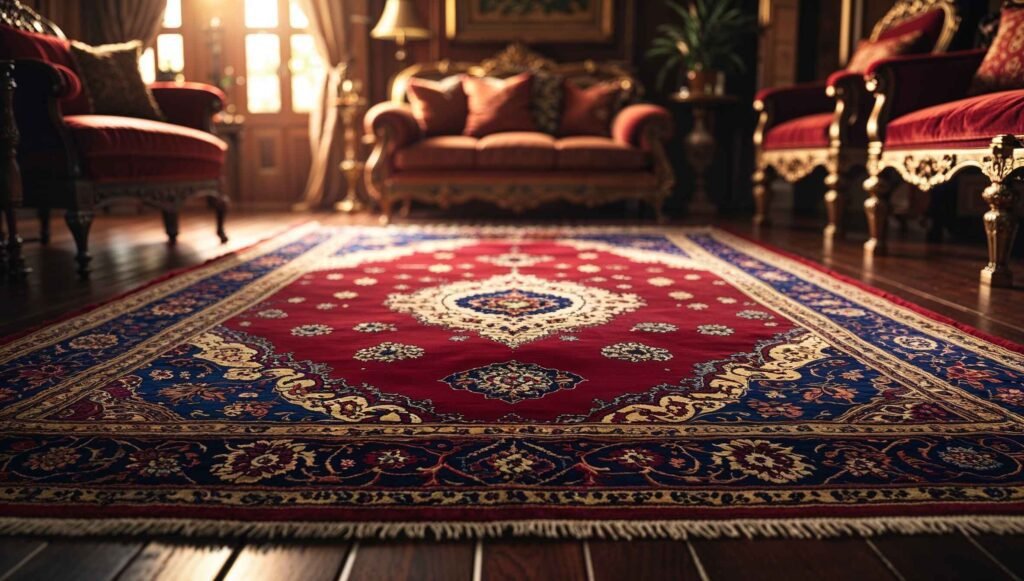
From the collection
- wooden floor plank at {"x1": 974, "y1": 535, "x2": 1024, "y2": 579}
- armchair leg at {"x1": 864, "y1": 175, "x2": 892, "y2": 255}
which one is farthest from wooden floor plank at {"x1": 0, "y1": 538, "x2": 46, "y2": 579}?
armchair leg at {"x1": 864, "y1": 175, "x2": 892, "y2": 255}

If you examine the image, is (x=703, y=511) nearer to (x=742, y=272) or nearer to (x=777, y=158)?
(x=742, y=272)

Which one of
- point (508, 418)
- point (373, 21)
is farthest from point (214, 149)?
point (508, 418)

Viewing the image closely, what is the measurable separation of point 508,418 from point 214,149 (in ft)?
10.5

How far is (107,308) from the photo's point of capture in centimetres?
254

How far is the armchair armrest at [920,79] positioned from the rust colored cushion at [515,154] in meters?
2.02

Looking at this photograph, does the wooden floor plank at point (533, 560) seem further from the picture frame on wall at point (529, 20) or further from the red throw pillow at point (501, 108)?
the picture frame on wall at point (529, 20)

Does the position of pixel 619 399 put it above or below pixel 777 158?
below

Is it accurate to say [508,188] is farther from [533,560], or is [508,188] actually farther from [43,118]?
[533,560]

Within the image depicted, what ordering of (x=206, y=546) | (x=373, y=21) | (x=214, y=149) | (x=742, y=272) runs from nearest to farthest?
(x=206, y=546), (x=742, y=272), (x=214, y=149), (x=373, y=21)

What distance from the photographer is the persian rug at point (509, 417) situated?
→ 1160mm

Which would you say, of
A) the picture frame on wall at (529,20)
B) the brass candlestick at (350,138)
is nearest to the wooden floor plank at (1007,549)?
the brass candlestick at (350,138)

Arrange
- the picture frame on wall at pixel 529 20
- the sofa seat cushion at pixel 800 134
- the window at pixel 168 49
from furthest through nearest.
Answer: the window at pixel 168 49 → the picture frame on wall at pixel 529 20 → the sofa seat cushion at pixel 800 134

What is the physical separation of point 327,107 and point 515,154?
2.05 m

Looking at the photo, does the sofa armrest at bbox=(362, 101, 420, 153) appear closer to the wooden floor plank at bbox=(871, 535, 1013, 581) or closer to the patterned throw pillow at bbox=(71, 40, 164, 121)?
the patterned throw pillow at bbox=(71, 40, 164, 121)
